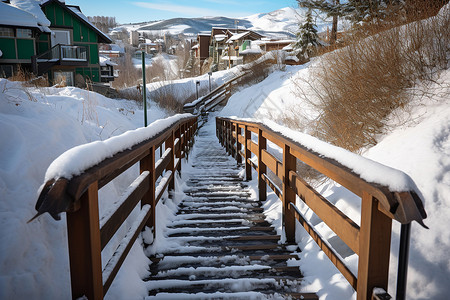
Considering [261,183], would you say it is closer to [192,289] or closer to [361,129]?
[361,129]

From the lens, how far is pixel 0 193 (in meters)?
2.70

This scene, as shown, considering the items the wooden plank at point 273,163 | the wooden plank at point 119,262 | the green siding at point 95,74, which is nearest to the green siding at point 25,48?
the green siding at point 95,74

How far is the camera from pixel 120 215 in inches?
80.2

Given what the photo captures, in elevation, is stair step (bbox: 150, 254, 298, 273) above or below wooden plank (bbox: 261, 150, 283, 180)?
below

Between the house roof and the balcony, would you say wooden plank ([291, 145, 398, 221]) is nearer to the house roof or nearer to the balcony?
the balcony

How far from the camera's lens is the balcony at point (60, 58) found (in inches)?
853

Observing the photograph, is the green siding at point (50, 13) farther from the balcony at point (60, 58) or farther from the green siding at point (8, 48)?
the green siding at point (8, 48)

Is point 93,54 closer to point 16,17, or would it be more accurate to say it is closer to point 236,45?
point 16,17

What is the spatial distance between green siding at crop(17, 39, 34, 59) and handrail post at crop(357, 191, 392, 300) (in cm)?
2456

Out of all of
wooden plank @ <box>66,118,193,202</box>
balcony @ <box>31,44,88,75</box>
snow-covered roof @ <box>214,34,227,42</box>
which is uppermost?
snow-covered roof @ <box>214,34,227,42</box>

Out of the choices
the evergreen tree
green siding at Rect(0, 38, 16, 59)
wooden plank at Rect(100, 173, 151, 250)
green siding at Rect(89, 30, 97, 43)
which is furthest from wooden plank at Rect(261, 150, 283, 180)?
green siding at Rect(89, 30, 97, 43)

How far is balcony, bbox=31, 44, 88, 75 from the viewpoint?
21.7m

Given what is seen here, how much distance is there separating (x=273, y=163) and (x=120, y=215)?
230 centimetres

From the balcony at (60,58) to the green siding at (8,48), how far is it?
1.38m
